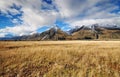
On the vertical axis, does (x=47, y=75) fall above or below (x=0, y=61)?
below

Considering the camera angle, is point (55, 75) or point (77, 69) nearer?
point (55, 75)

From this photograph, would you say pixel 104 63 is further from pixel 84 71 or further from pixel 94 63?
pixel 84 71

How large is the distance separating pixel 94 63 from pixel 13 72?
28.1 feet

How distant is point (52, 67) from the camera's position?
14.3 metres

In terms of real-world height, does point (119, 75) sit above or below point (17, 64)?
below

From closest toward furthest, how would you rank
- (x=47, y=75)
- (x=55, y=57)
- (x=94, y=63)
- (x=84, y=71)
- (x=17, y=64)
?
1. (x=47, y=75)
2. (x=84, y=71)
3. (x=17, y=64)
4. (x=94, y=63)
5. (x=55, y=57)

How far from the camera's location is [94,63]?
16.0m

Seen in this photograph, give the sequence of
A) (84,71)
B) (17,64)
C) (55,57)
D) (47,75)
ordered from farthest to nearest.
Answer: (55,57), (17,64), (84,71), (47,75)

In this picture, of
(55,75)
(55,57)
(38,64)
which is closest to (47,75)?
(55,75)

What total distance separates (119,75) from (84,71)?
10.3 ft

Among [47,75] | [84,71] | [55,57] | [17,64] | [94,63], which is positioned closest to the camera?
[47,75]

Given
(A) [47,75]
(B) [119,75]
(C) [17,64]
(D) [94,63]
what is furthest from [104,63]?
(C) [17,64]

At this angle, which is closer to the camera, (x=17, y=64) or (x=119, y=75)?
(x=119, y=75)

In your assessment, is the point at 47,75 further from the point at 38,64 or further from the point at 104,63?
the point at 104,63
